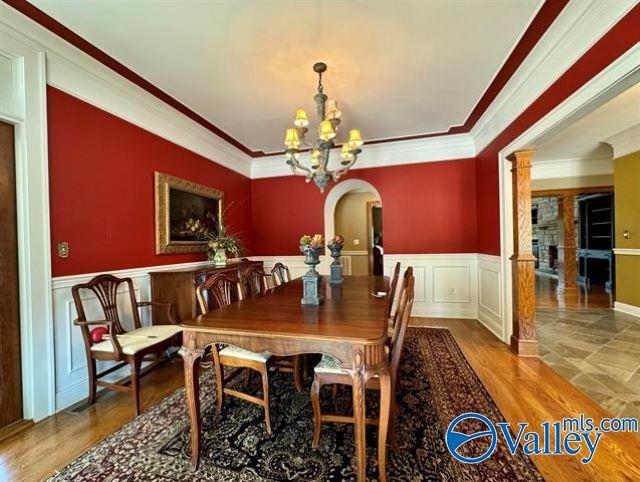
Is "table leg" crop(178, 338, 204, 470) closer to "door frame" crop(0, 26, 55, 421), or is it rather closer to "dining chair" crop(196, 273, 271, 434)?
"dining chair" crop(196, 273, 271, 434)

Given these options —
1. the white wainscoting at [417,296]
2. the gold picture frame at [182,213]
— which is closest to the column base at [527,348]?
the white wainscoting at [417,296]

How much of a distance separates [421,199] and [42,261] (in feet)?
14.8

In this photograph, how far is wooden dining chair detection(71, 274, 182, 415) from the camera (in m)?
2.04

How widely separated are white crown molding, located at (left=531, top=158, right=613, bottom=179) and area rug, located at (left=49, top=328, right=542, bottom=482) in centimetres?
524

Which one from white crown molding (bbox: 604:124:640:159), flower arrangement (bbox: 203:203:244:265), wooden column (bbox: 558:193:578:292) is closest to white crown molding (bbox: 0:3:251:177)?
flower arrangement (bbox: 203:203:244:265)

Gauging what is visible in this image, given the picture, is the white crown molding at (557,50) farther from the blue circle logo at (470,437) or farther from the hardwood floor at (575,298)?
the hardwood floor at (575,298)

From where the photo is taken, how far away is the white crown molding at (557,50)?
1.64 metres

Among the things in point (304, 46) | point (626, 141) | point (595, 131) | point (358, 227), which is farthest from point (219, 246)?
point (626, 141)

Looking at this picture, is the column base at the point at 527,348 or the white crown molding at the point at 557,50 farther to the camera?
the column base at the point at 527,348

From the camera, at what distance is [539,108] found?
7.97 ft

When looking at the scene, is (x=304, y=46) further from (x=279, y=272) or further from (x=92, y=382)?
(x=92, y=382)

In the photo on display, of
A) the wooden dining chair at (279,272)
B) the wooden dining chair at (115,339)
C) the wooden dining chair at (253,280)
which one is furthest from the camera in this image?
the wooden dining chair at (279,272)

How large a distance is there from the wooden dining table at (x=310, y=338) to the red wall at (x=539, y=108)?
200 centimetres

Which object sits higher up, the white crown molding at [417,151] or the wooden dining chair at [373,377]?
the white crown molding at [417,151]
